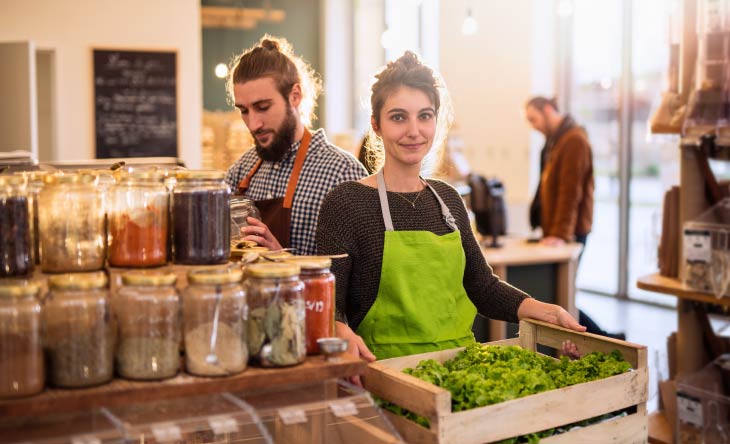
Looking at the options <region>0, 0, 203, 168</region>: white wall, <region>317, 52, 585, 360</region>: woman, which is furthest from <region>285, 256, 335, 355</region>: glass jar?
<region>0, 0, 203, 168</region>: white wall

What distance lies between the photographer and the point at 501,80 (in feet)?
30.2

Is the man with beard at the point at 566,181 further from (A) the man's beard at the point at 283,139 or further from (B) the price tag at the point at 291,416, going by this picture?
(B) the price tag at the point at 291,416

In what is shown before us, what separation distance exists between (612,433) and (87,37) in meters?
5.84

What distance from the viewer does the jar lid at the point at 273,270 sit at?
5.15 ft

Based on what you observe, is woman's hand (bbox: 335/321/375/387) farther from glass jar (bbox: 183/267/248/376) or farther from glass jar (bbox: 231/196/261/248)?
glass jar (bbox: 231/196/261/248)

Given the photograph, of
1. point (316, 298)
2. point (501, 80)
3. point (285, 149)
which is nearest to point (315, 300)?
point (316, 298)

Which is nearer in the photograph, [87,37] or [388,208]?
[388,208]

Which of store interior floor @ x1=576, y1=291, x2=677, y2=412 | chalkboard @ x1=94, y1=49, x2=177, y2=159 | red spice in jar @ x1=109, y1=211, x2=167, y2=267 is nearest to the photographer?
red spice in jar @ x1=109, y1=211, x2=167, y2=267

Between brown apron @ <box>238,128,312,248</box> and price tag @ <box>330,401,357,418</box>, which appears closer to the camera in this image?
price tag @ <box>330,401,357,418</box>

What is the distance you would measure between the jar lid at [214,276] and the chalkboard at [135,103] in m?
5.73

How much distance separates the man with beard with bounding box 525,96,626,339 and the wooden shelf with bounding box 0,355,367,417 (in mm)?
4643

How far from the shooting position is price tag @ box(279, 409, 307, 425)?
155 cm

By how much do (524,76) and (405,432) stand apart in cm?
765

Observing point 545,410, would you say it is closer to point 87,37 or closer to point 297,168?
point 297,168
